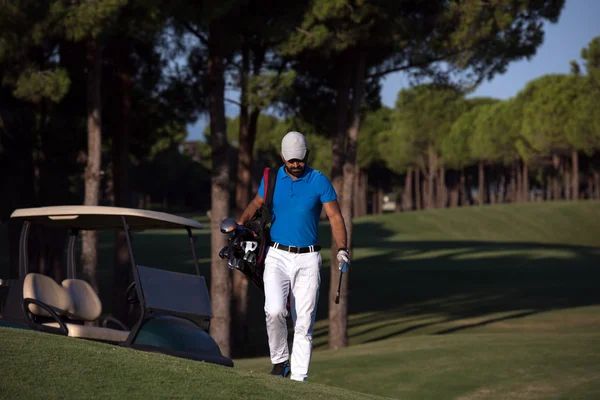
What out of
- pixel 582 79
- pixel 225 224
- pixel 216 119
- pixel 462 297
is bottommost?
pixel 462 297

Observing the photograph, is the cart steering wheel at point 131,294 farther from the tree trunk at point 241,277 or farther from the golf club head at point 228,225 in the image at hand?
the tree trunk at point 241,277

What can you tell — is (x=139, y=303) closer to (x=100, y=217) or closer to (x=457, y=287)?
(x=100, y=217)

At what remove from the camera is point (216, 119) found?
67.4 feet

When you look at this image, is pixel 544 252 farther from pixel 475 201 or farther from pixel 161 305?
pixel 475 201

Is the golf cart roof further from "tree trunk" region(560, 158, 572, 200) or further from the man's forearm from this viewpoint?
"tree trunk" region(560, 158, 572, 200)

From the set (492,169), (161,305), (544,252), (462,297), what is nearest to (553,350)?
(161,305)

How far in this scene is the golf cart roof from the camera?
393 inches

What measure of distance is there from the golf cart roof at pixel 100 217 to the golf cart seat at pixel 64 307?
2.01 ft

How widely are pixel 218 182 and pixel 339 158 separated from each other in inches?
163

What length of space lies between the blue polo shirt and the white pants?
125 mm

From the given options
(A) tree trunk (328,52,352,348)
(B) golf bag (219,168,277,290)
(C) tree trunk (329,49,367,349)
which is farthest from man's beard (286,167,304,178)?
(C) tree trunk (329,49,367,349)

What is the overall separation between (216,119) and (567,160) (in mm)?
72749

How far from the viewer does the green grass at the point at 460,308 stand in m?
15.0

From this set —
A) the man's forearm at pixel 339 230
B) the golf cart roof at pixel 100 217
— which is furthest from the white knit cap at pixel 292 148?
the golf cart roof at pixel 100 217
